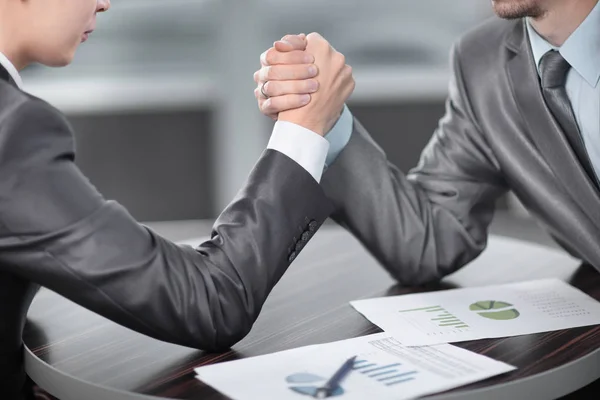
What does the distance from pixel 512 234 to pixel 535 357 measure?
320 centimetres

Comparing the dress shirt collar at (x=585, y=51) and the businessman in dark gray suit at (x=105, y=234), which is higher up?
the dress shirt collar at (x=585, y=51)

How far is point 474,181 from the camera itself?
6.08 ft

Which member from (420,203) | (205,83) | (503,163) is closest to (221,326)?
(420,203)

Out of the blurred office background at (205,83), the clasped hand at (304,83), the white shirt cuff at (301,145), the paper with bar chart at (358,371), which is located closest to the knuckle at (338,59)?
the clasped hand at (304,83)

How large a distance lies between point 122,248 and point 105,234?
30 mm

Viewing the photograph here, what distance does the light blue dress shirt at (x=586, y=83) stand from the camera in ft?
5.60

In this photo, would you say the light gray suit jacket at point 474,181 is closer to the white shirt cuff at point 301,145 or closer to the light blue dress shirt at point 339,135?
the light blue dress shirt at point 339,135

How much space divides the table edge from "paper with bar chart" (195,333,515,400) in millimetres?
38

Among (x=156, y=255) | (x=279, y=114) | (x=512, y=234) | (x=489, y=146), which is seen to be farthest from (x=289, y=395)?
(x=512, y=234)

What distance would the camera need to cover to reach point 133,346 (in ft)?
4.41

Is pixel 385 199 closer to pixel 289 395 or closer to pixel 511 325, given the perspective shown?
pixel 511 325

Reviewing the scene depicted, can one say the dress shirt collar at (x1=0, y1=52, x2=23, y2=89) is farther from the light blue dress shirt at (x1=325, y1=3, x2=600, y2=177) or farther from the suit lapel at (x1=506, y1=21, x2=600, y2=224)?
the suit lapel at (x1=506, y1=21, x2=600, y2=224)

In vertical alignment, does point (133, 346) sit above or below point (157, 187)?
above

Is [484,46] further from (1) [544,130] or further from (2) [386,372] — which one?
(2) [386,372]
